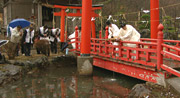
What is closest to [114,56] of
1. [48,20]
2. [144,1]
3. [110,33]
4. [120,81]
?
[120,81]

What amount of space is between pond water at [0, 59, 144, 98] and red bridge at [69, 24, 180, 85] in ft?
1.91

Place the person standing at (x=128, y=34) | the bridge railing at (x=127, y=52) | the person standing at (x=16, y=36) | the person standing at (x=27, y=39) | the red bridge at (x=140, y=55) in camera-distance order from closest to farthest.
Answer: the red bridge at (x=140, y=55) < the bridge railing at (x=127, y=52) < the person standing at (x=128, y=34) < the person standing at (x=16, y=36) < the person standing at (x=27, y=39)

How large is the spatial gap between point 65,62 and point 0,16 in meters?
21.4

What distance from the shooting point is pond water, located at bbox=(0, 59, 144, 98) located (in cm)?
587

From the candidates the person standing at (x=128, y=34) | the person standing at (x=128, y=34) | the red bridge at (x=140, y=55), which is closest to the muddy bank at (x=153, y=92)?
the red bridge at (x=140, y=55)

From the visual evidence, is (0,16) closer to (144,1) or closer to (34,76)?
(144,1)

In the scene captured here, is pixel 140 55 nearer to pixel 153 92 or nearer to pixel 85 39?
pixel 153 92

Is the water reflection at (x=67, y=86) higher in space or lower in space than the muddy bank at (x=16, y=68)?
lower

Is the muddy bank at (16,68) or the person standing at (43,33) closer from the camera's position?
the muddy bank at (16,68)

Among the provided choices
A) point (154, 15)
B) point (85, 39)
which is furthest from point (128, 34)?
point (154, 15)

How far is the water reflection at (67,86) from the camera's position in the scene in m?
5.84

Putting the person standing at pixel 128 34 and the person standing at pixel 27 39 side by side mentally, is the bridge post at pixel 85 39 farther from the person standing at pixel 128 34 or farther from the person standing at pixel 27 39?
the person standing at pixel 27 39

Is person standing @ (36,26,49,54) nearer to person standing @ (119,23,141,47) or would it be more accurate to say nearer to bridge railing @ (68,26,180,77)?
bridge railing @ (68,26,180,77)

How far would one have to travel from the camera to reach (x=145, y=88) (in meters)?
5.13
